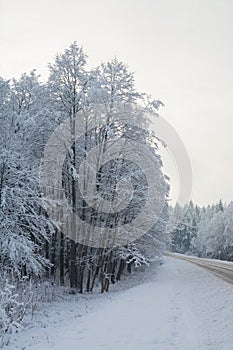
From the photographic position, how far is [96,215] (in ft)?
65.6

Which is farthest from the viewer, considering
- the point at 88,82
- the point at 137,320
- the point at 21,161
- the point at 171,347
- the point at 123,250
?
the point at 123,250

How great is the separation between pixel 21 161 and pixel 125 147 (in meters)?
6.90

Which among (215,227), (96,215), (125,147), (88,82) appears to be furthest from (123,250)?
(215,227)

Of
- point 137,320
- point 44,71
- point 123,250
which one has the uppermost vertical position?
point 44,71

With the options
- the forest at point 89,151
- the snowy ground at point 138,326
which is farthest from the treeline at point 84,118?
the snowy ground at point 138,326

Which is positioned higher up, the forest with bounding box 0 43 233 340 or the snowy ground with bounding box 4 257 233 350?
the forest with bounding box 0 43 233 340

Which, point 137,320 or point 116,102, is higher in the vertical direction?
point 116,102

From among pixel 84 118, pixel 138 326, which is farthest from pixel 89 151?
pixel 138 326

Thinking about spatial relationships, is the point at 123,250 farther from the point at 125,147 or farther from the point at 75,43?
the point at 75,43

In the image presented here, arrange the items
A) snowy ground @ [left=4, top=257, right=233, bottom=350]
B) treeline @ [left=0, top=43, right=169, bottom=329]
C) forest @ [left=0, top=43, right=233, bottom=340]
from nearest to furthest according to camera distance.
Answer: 1. snowy ground @ [left=4, top=257, right=233, bottom=350]
2. treeline @ [left=0, top=43, right=169, bottom=329]
3. forest @ [left=0, top=43, right=233, bottom=340]

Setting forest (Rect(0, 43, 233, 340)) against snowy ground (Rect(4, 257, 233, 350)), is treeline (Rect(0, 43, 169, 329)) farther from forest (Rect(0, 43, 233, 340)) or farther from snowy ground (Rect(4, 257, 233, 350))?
snowy ground (Rect(4, 257, 233, 350))

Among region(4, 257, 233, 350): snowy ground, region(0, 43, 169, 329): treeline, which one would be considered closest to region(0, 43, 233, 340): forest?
region(0, 43, 169, 329): treeline

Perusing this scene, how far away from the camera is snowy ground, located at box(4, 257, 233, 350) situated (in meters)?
7.98

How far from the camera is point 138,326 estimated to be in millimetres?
9734
